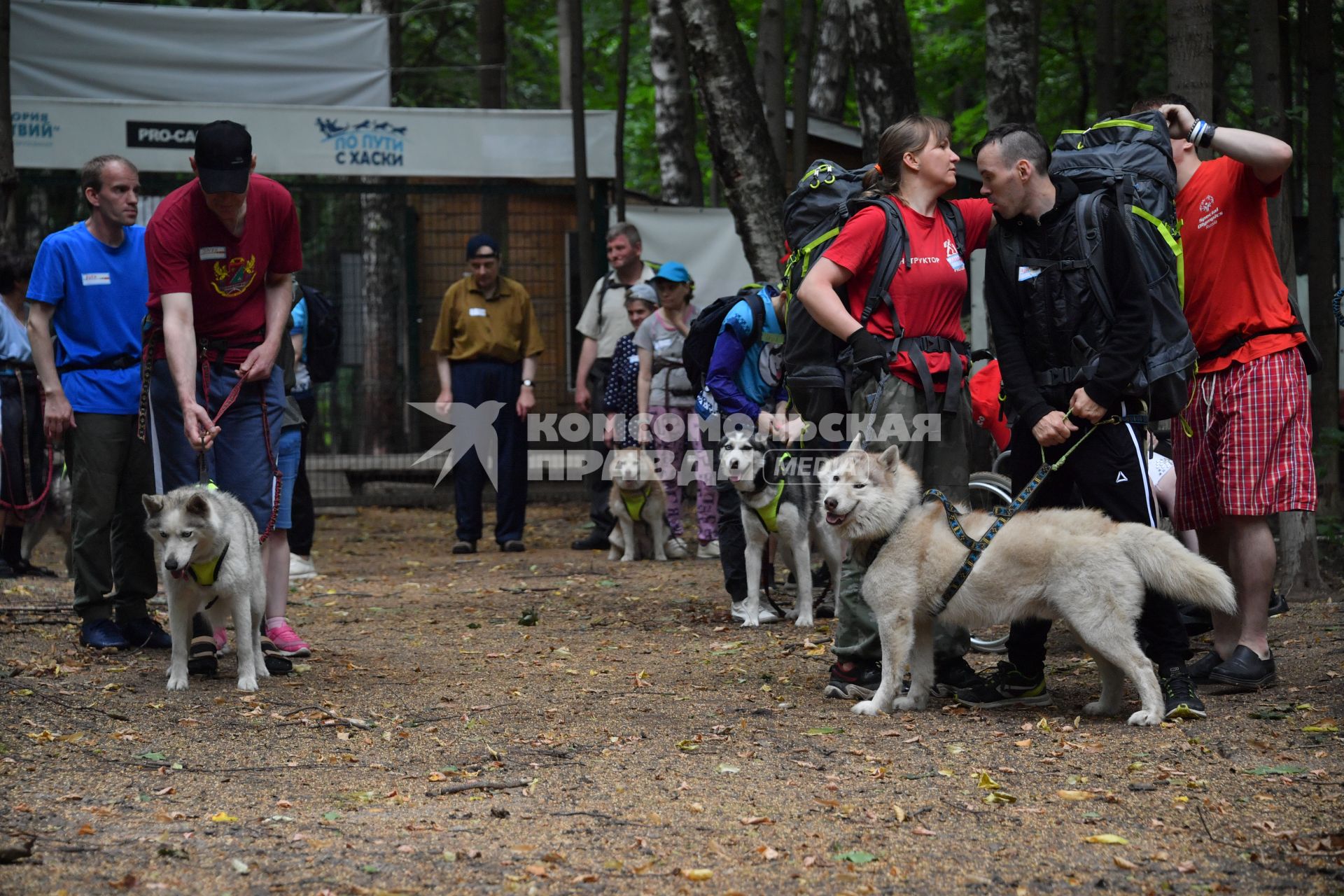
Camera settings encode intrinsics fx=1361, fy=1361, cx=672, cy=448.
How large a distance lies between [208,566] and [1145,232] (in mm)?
3988

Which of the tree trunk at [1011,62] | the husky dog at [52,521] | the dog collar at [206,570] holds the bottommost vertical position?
the husky dog at [52,521]

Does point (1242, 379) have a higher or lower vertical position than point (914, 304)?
lower

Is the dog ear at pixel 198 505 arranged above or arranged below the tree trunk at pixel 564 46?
below

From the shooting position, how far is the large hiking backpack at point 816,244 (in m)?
5.51

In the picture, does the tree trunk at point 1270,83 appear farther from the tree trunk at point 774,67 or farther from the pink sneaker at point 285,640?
the tree trunk at point 774,67

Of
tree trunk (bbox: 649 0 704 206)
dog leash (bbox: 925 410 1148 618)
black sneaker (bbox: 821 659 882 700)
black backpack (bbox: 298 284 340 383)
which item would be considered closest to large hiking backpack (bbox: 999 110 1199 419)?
dog leash (bbox: 925 410 1148 618)

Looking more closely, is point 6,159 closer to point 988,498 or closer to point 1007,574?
point 988,498

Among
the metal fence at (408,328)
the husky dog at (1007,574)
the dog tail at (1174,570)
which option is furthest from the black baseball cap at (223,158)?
the metal fence at (408,328)

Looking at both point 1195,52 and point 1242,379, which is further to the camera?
point 1195,52

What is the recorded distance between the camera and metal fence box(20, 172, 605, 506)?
49.2ft

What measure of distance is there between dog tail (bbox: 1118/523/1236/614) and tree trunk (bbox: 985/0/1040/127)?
7.25 m

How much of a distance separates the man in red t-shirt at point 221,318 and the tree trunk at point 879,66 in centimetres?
576

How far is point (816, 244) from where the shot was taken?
5.65m

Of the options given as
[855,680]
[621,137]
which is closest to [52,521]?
[621,137]
